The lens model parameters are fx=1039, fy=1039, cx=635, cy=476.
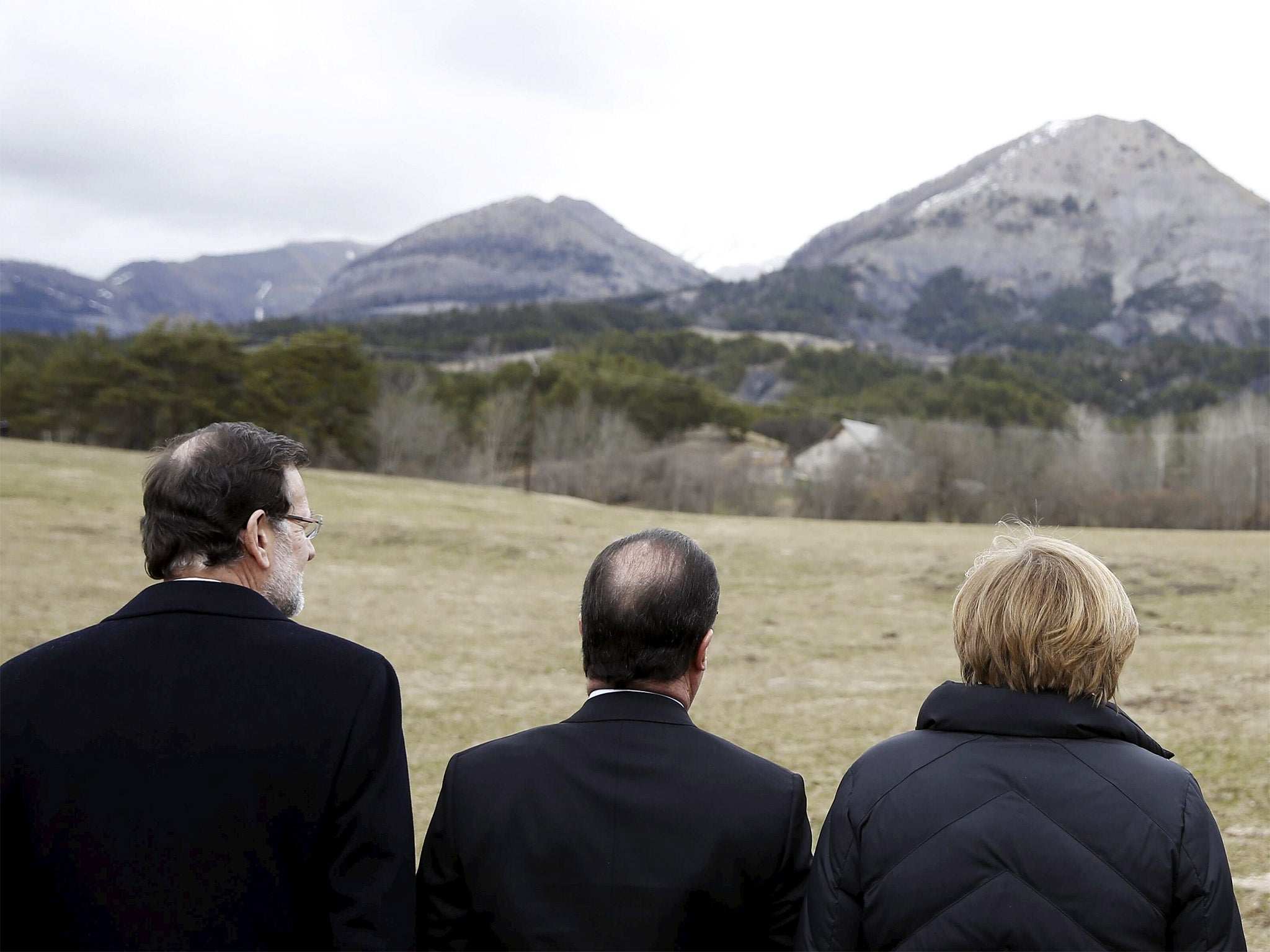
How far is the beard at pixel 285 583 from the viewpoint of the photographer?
2.63m

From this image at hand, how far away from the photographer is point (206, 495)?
2.50m

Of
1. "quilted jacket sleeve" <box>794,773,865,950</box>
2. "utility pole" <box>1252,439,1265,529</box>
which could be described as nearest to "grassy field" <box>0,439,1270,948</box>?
"quilted jacket sleeve" <box>794,773,865,950</box>

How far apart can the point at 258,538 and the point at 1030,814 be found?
1886 millimetres

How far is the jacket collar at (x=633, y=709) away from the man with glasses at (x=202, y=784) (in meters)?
0.47

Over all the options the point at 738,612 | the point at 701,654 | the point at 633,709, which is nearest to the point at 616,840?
the point at 633,709

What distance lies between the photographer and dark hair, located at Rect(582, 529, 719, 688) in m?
2.47

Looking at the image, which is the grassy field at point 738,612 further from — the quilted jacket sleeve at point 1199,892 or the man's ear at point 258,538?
the man's ear at point 258,538

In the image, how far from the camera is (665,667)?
2482 millimetres

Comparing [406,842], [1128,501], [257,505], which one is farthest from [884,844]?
[1128,501]

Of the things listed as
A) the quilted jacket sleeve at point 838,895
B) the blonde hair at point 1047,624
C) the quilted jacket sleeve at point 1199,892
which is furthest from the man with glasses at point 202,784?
the quilted jacket sleeve at point 1199,892

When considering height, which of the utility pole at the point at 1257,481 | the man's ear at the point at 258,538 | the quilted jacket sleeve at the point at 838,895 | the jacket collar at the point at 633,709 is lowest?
the utility pole at the point at 1257,481

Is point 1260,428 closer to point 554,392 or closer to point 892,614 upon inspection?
point 554,392

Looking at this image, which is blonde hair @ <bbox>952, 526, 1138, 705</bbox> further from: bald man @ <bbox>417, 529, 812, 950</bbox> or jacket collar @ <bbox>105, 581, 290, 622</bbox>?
jacket collar @ <bbox>105, 581, 290, 622</bbox>

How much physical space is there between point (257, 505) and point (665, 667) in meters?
1.07
